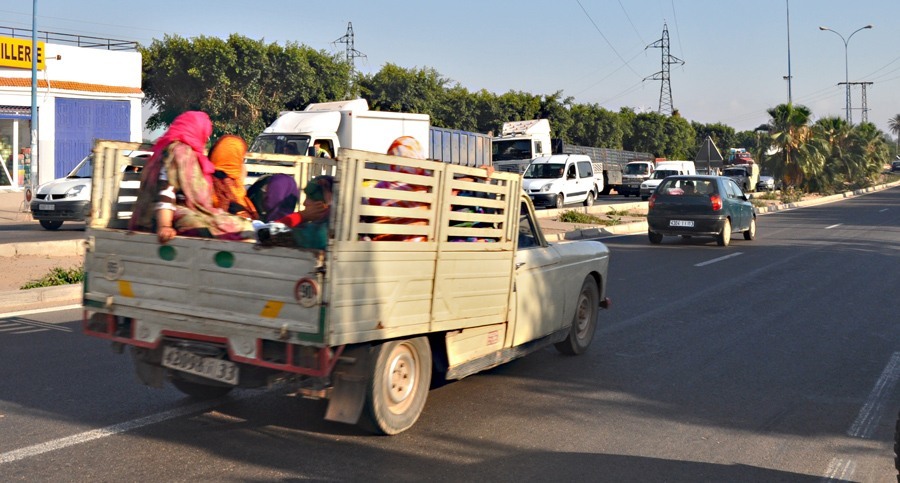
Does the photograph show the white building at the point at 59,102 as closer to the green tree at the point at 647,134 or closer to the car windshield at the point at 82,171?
the car windshield at the point at 82,171

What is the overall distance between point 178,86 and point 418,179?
38043 millimetres

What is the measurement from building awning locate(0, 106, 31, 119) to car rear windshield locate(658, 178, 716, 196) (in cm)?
2376

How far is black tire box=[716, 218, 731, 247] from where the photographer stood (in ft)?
60.5

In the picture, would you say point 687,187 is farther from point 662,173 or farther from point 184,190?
point 662,173

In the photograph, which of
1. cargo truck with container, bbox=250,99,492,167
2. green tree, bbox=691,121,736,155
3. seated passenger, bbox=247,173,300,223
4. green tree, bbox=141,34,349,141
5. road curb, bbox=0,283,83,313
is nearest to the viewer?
seated passenger, bbox=247,173,300,223

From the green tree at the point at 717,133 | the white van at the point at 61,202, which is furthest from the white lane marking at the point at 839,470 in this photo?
the green tree at the point at 717,133

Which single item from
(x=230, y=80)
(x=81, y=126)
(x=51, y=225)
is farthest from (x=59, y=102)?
(x=51, y=225)

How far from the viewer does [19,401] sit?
5871 millimetres

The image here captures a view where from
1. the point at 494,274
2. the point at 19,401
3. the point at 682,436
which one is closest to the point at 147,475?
the point at 19,401

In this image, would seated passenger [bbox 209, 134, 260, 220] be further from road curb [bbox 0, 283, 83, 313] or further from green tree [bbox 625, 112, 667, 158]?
green tree [bbox 625, 112, 667, 158]

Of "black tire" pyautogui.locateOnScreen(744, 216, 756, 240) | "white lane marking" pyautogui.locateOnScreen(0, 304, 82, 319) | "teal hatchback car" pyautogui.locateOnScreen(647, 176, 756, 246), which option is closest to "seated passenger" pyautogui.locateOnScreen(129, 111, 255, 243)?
"white lane marking" pyautogui.locateOnScreen(0, 304, 82, 319)

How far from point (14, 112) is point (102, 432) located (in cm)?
3036

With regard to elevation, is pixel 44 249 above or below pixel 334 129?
below

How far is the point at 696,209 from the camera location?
730 inches
